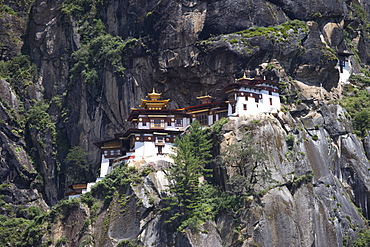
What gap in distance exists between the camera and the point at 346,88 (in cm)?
9175

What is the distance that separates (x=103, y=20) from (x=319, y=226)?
1616 inches

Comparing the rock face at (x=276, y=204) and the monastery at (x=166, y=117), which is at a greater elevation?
the monastery at (x=166, y=117)

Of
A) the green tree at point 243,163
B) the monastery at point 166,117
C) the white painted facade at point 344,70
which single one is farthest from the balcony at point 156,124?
the white painted facade at point 344,70

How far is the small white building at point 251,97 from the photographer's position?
81.0m

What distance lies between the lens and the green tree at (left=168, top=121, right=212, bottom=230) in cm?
7456

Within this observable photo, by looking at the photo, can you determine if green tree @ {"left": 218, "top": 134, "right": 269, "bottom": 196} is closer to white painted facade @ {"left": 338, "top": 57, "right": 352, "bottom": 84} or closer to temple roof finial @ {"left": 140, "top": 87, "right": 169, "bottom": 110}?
temple roof finial @ {"left": 140, "top": 87, "right": 169, "bottom": 110}

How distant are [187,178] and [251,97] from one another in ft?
41.2

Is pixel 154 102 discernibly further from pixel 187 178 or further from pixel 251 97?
pixel 187 178

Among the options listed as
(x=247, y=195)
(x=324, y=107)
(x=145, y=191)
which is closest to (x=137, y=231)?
(x=145, y=191)

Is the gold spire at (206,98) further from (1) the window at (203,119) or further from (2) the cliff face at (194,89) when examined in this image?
(2) the cliff face at (194,89)

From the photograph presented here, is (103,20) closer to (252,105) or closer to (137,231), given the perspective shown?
(252,105)

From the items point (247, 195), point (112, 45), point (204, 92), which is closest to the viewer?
point (247, 195)

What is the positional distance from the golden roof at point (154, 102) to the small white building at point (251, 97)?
23.8ft

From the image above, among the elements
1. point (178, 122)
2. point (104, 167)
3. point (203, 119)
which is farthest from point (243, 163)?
point (104, 167)
